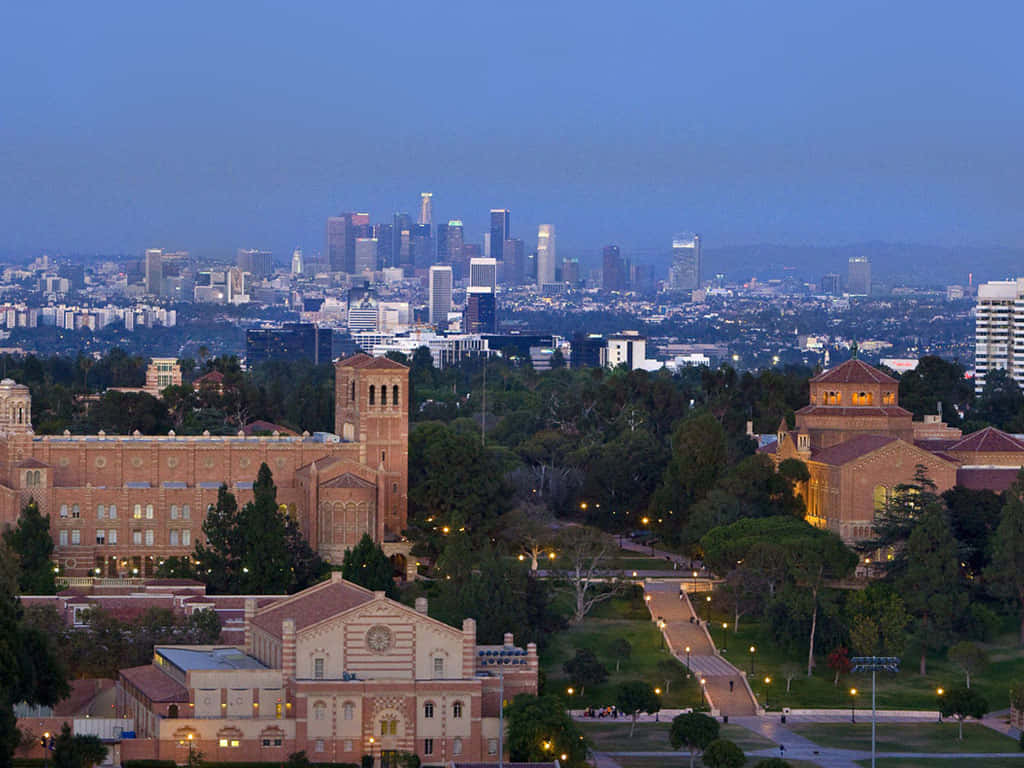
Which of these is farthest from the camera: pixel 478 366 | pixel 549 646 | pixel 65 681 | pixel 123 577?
pixel 478 366

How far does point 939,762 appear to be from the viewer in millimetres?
66688

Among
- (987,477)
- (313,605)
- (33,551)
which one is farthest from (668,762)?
(987,477)

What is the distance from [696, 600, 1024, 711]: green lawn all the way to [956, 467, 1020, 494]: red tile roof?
11.3 m

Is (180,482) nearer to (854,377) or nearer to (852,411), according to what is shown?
(852,411)

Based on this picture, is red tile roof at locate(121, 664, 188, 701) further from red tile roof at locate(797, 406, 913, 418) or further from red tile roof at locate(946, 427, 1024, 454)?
red tile roof at locate(946, 427, 1024, 454)

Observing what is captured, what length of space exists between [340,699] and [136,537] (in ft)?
97.6

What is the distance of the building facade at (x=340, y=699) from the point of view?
6425 centimetres

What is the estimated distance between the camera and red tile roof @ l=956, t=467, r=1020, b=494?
305 ft

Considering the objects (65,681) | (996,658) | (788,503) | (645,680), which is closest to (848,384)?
(788,503)

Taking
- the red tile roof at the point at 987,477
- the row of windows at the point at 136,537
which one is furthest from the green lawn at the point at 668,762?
the row of windows at the point at 136,537

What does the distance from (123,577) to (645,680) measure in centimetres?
2262

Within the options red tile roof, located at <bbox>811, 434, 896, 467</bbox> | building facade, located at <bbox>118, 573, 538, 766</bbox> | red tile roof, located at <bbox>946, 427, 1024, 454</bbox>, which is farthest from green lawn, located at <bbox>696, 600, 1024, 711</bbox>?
red tile roof, located at <bbox>946, 427, 1024, 454</bbox>

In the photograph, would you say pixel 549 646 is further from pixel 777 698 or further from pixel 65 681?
pixel 65 681

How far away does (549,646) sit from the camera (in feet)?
257
